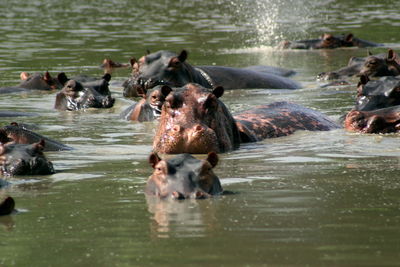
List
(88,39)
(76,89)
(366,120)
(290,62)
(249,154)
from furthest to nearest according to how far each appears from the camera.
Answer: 1. (88,39)
2. (290,62)
3. (76,89)
4. (366,120)
5. (249,154)

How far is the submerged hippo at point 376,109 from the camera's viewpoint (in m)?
10.6

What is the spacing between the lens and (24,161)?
26.3 feet

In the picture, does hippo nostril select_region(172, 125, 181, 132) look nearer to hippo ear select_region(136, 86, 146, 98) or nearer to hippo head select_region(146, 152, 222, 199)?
hippo head select_region(146, 152, 222, 199)

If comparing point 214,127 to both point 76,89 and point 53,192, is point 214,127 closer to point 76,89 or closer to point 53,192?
point 53,192

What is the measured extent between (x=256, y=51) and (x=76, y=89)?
8943mm

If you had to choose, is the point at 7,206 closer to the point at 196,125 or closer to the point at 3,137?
the point at 3,137

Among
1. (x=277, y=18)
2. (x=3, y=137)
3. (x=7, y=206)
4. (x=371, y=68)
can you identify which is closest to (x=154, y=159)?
(x=7, y=206)

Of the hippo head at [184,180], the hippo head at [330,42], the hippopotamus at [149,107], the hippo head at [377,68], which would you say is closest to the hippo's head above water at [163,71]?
the hippopotamus at [149,107]

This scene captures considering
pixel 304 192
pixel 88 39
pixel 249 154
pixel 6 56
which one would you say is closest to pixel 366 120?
pixel 249 154

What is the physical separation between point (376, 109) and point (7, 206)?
6031 millimetres

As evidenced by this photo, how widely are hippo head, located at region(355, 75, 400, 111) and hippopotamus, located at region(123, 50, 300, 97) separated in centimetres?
347

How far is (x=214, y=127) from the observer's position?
9.16 metres

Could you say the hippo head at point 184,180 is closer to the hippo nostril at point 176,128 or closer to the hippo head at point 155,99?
the hippo nostril at point 176,128

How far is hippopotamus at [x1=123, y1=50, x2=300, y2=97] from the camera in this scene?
14.6 metres
